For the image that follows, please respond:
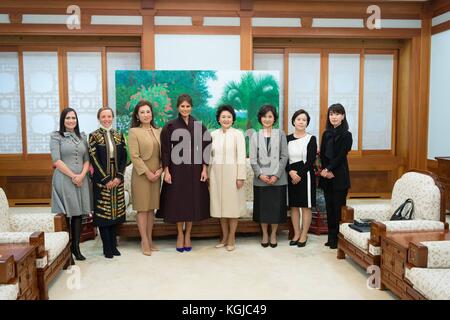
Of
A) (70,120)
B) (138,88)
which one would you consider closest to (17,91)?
(138,88)

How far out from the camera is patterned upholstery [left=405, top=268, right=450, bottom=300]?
2260 millimetres

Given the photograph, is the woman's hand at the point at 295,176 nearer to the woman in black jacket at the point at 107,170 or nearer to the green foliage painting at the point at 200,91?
the woman in black jacket at the point at 107,170

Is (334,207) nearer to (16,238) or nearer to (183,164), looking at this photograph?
(183,164)

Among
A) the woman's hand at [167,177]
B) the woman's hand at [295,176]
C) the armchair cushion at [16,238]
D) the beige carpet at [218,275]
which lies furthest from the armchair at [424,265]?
the armchair cushion at [16,238]

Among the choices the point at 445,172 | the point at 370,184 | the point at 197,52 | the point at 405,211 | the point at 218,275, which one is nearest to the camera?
the point at 218,275

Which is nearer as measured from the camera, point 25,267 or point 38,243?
point 25,267

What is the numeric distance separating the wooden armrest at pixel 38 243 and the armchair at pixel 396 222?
2.41m

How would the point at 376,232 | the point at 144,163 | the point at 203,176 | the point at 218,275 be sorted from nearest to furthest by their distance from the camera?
the point at 376,232 < the point at 218,275 < the point at 144,163 < the point at 203,176

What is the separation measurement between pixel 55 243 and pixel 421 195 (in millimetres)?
2947

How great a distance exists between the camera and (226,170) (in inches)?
155

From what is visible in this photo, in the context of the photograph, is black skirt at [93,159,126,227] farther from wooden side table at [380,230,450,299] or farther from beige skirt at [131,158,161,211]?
wooden side table at [380,230,450,299]

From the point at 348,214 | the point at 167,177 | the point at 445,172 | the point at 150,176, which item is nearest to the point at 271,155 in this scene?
the point at 348,214

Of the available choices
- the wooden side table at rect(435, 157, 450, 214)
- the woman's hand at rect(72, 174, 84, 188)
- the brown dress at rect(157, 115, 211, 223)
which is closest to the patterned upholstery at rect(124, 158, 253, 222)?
the brown dress at rect(157, 115, 211, 223)
